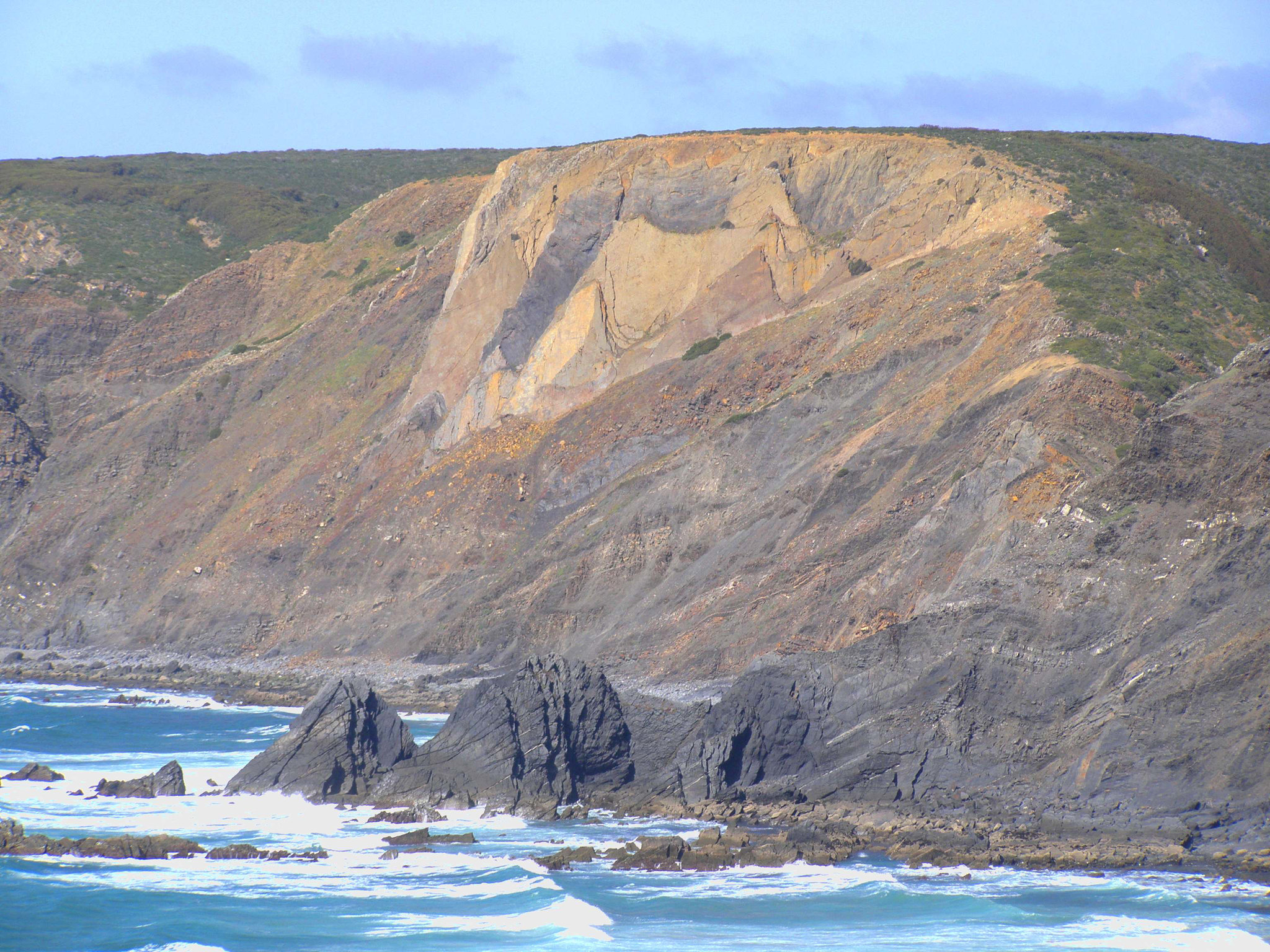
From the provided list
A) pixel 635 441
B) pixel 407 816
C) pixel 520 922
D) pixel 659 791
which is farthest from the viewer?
pixel 635 441

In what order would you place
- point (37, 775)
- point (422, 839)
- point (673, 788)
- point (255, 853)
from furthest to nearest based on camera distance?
point (37, 775) < point (673, 788) < point (422, 839) < point (255, 853)

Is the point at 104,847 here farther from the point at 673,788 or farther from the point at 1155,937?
the point at 1155,937

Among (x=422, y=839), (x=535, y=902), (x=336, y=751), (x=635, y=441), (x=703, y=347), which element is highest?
(x=703, y=347)

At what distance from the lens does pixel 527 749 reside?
104 ft

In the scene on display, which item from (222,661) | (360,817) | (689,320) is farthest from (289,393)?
(360,817)

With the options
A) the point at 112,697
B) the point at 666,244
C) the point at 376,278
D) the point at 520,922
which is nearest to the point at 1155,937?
the point at 520,922

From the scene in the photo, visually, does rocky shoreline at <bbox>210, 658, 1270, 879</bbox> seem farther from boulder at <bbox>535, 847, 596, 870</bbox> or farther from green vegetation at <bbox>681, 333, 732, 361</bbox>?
green vegetation at <bbox>681, 333, 732, 361</bbox>

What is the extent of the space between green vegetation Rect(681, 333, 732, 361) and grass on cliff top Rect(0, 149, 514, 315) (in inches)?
1384

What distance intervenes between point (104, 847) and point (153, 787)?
628 cm

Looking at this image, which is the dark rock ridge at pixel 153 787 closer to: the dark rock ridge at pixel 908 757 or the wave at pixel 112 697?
the dark rock ridge at pixel 908 757

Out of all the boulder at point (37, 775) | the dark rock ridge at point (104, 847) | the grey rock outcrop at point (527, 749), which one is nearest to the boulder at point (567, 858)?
the grey rock outcrop at point (527, 749)

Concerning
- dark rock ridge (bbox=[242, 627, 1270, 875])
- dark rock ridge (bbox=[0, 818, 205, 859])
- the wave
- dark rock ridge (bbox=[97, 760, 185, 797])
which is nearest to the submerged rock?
dark rock ridge (bbox=[0, 818, 205, 859])

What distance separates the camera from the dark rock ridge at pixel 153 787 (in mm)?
33406

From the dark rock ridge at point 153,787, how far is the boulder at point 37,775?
253cm
